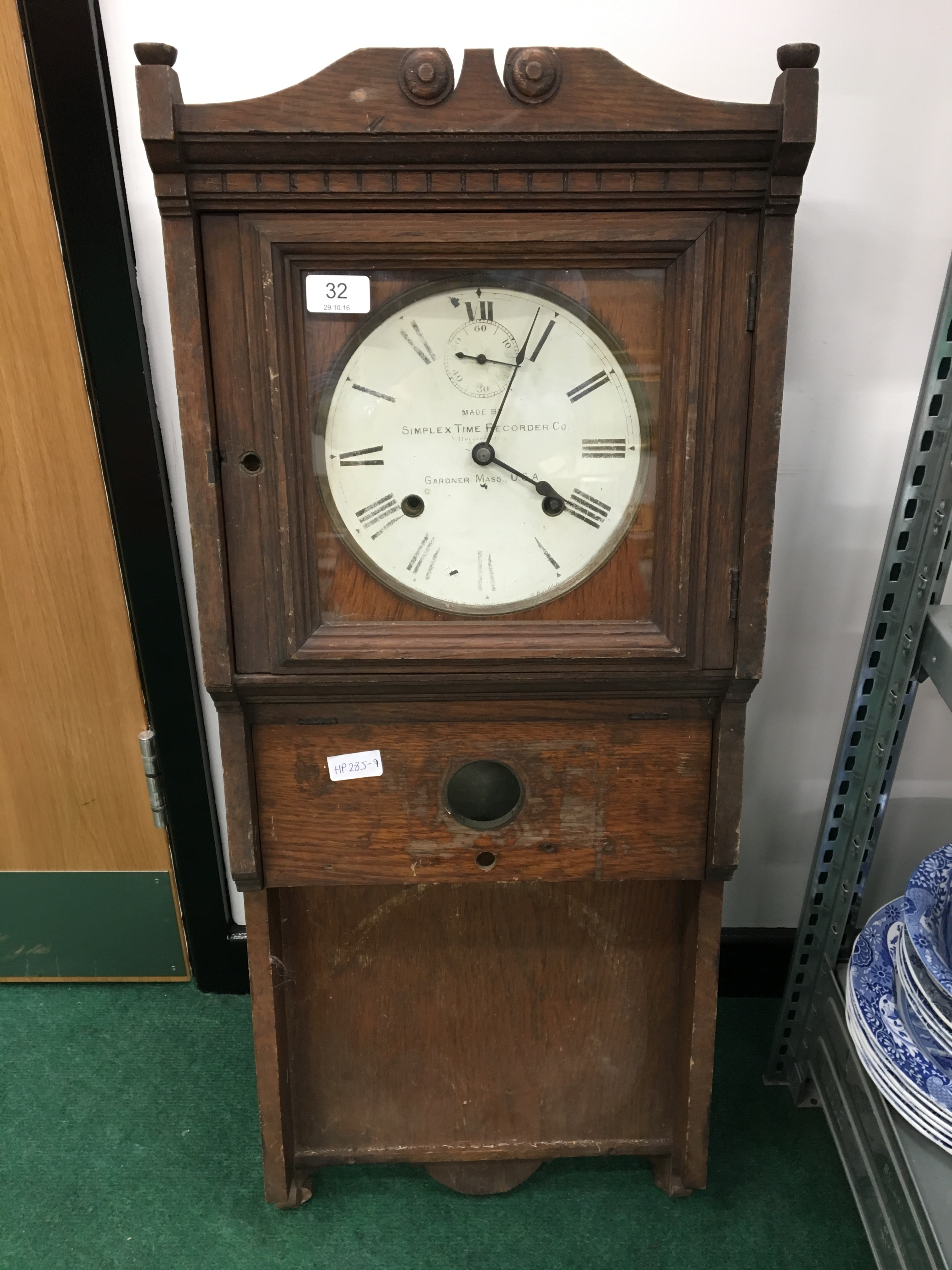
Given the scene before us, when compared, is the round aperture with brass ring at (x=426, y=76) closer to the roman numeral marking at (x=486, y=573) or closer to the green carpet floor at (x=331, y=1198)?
the roman numeral marking at (x=486, y=573)

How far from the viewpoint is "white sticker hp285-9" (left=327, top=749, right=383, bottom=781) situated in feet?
3.52

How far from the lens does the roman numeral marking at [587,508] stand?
3.31 ft

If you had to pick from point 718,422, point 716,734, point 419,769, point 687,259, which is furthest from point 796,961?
point 687,259

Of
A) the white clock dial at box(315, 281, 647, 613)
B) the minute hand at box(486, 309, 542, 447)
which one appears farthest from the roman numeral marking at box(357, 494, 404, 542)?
the minute hand at box(486, 309, 542, 447)

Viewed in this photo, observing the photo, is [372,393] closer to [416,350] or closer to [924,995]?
[416,350]

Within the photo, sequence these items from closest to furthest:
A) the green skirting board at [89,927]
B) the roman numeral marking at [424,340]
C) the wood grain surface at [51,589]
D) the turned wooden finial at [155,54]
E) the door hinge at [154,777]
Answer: the turned wooden finial at [155,54], the roman numeral marking at [424,340], the wood grain surface at [51,589], the door hinge at [154,777], the green skirting board at [89,927]

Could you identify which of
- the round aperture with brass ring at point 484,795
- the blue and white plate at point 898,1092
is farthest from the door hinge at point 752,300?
the blue and white plate at point 898,1092

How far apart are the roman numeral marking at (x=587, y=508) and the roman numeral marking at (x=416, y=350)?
0.66 ft

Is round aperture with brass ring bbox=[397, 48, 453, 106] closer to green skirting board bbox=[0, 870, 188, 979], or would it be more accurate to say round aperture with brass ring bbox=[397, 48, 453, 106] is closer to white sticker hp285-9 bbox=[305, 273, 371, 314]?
white sticker hp285-9 bbox=[305, 273, 371, 314]

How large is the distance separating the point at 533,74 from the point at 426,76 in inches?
3.8

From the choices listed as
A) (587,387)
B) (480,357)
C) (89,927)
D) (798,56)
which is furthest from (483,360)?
(89,927)

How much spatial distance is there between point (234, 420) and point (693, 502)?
1.56 ft

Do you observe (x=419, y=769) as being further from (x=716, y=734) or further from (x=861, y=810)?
(x=861, y=810)

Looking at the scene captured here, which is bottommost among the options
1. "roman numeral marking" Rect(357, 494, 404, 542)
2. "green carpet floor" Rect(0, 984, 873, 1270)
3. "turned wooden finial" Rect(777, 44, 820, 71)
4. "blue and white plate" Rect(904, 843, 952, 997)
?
"green carpet floor" Rect(0, 984, 873, 1270)
